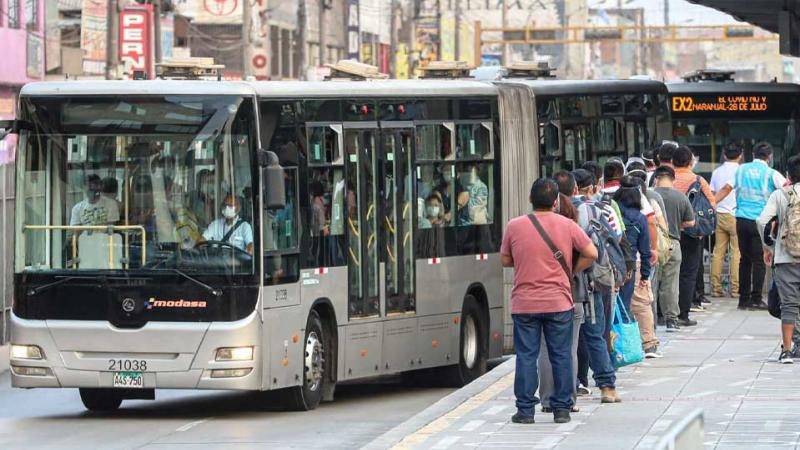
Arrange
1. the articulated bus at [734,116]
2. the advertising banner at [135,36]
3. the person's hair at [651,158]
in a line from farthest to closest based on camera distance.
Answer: the advertising banner at [135,36] < the articulated bus at [734,116] < the person's hair at [651,158]

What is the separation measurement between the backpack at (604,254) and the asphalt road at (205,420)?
2067 mm

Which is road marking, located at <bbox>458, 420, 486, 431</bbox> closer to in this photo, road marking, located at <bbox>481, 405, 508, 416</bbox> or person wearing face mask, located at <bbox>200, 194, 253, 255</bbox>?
road marking, located at <bbox>481, 405, 508, 416</bbox>

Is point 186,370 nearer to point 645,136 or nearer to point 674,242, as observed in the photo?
point 674,242

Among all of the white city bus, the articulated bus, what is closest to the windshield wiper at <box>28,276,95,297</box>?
the white city bus

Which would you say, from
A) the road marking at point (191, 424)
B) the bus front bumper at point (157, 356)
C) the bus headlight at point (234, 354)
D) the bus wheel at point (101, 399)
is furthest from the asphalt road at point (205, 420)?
the bus headlight at point (234, 354)

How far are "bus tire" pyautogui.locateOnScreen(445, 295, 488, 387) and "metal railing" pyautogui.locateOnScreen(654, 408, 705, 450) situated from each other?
11.9 m

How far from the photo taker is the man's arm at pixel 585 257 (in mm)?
13141

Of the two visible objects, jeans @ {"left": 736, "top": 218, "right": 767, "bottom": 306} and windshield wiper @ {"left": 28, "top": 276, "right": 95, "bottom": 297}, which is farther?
jeans @ {"left": 736, "top": 218, "right": 767, "bottom": 306}

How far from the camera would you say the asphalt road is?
1430 centimetres

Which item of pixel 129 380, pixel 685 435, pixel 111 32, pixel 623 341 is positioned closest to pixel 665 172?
pixel 623 341

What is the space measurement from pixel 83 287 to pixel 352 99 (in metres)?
3.07

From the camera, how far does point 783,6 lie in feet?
106

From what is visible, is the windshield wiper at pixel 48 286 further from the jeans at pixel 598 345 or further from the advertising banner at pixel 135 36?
the advertising banner at pixel 135 36

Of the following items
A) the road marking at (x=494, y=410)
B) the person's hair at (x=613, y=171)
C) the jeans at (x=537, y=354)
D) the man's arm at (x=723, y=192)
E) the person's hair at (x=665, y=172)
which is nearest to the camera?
the jeans at (x=537, y=354)
